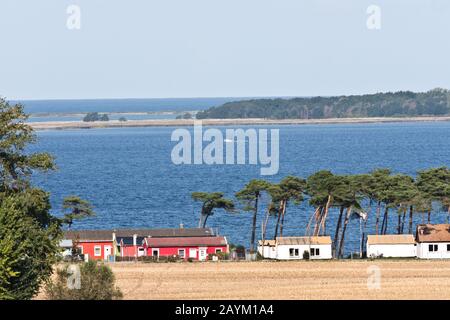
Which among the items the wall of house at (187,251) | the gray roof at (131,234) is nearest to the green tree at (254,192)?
the gray roof at (131,234)

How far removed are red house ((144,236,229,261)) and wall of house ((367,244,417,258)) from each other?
30.0ft

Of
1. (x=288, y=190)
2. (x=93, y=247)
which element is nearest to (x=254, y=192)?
(x=288, y=190)

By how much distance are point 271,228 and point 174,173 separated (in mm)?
80081

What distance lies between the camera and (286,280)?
50.1 metres

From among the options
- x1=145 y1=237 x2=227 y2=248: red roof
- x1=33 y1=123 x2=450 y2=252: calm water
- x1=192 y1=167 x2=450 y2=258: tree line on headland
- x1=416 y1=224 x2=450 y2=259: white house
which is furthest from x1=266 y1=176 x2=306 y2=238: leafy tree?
x1=416 y1=224 x2=450 y2=259: white house

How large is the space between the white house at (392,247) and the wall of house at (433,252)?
435 millimetres

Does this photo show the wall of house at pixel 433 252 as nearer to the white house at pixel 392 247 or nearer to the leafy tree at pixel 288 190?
the white house at pixel 392 247

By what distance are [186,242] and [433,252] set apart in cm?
1578

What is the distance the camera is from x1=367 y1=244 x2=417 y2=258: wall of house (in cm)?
6700

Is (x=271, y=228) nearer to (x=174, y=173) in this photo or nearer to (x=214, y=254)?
(x=214, y=254)

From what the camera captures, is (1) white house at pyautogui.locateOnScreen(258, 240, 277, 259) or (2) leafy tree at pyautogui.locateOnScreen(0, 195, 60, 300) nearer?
(2) leafy tree at pyautogui.locateOnScreen(0, 195, 60, 300)

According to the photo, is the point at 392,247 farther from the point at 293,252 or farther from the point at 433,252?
the point at 293,252

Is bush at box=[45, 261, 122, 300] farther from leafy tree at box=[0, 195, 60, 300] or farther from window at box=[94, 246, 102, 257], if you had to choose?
window at box=[94, 246, 102, 257]

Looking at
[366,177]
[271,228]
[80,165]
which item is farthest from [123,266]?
[80,165]
